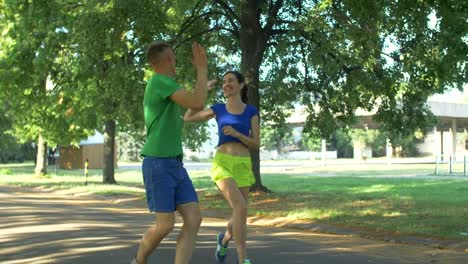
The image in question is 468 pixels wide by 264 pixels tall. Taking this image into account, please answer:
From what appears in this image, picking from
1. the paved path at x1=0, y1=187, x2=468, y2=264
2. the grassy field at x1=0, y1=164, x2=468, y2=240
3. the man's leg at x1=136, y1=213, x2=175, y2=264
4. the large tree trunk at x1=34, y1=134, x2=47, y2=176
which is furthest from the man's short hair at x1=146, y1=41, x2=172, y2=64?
the large tree trunk at x1=34, y1=134, x2=47, y2=176

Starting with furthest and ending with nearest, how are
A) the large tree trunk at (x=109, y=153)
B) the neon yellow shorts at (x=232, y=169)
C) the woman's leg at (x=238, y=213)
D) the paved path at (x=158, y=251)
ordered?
the large tree trunk at (x=109, y=153) → the paved path at (x=158, y=251) → the neon yellow shorts at (x=232, y=169) → the woman's leg at (x=238, y=213)

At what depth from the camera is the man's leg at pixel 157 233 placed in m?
4.95

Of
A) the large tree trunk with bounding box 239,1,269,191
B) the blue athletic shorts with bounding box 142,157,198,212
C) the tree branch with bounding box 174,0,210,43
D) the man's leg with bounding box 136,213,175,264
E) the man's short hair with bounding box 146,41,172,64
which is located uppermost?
the tree branch with bounding box 174,0,210,43

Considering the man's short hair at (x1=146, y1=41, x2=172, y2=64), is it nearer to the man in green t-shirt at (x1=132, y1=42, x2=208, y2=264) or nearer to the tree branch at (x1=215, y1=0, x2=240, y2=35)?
the man in green t-shirt at (x1=132, y1=42, x2=208, y2=264)

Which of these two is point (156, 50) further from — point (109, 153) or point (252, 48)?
point (109, 153)

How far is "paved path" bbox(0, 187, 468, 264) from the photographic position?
7199mm

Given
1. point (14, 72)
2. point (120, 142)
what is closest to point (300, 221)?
point (14, 72)

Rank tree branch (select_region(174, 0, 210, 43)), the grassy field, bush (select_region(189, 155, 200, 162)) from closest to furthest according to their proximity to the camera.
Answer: the grassy field → tree branch (select_region(174, 0, 210, 43)) → bush (select_region(189, 155, 200, 162))

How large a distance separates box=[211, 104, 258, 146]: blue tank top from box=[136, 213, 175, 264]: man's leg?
5.46 feet

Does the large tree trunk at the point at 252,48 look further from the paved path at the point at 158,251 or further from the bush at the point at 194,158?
the bush at the point at 194,158

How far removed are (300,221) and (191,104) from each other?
748 centimetres

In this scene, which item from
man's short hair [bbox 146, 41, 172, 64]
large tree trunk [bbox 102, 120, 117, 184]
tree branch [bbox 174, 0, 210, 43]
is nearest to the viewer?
man's short hair [bbox 146, 41, 172, 64]

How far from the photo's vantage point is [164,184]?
16.1ft

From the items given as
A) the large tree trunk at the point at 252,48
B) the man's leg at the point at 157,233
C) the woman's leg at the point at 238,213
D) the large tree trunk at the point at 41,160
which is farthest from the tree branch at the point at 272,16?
the large tree trunk at the point at 41,160
